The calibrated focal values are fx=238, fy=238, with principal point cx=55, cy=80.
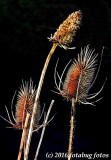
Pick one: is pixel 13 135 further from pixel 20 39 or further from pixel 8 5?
pixel 8 5

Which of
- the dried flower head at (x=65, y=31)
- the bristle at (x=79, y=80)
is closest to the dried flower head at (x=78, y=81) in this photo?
the bristle at (x=79, y=80)

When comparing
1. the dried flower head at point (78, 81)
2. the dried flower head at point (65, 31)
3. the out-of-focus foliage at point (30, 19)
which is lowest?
the dried flower head at point (78, 81)

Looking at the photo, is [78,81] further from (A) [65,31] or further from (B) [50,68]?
(B) [50,68]

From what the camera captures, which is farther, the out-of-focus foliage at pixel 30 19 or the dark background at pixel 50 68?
the out-of-focus foliage at pixel 30 19

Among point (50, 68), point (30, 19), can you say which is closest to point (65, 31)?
point (50, 68)

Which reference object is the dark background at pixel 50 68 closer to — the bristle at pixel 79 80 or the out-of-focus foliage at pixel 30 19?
the out-of-focus foliage at pixel 30 19

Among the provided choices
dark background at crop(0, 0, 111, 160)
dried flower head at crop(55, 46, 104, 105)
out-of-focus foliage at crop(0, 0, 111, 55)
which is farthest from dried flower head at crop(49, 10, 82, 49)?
out-of-focus foliage at crop(0, 0, 111, 55)

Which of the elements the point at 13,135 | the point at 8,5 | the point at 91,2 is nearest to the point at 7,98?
the point at 13,135

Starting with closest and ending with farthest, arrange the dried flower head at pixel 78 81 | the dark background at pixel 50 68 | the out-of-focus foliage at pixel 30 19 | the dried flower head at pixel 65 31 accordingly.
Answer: the dried flower head at pixel 65 31
the dried flower head at pixel 78 81
the dark background at pixel 50 68
the out-of-focus foliage at pixel 30 19

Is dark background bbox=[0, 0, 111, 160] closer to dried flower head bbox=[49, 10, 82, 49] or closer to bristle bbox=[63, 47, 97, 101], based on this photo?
bristle bbox=[63, 47, 97, 101]
